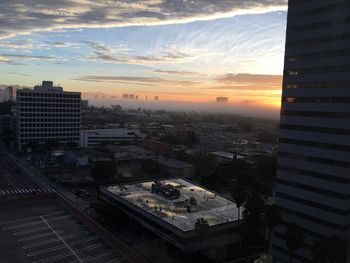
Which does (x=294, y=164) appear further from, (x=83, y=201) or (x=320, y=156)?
(x=83, y=201)

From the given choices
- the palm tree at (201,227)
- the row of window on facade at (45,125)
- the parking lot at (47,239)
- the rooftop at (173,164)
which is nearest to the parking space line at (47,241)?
the parking lot at (47,239)

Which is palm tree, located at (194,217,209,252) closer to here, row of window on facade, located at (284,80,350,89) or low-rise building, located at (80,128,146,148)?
row of window on facade, located at (284,80,350,89)

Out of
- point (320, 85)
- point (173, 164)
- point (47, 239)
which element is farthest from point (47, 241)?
point (173, 164)

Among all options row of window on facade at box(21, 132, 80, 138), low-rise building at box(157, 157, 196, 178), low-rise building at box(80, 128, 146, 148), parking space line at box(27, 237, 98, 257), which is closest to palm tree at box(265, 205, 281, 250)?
parking space line at box(27, 237, 98, 257)

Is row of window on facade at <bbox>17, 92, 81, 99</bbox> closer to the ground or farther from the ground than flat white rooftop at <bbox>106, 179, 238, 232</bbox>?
farther from the ground

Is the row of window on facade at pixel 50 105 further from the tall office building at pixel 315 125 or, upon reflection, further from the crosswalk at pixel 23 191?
the tall office building at pixel 315 125

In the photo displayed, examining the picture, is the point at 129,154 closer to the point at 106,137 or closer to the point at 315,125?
the point at 106,137
